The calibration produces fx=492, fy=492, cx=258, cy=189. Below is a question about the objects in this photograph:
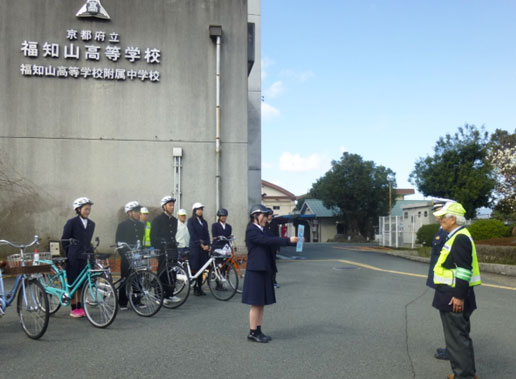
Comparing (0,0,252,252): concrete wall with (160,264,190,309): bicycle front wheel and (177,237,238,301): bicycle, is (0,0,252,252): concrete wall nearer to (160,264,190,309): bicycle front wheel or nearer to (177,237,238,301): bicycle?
(177,237,238,301): bicycle

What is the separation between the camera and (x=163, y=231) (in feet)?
31.5

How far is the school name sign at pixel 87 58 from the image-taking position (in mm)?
16188

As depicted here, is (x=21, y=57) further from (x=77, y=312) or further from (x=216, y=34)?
(x=77, y=312)

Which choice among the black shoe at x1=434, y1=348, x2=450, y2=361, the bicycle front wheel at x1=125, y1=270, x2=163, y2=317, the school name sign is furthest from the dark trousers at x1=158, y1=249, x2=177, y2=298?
the school name sign

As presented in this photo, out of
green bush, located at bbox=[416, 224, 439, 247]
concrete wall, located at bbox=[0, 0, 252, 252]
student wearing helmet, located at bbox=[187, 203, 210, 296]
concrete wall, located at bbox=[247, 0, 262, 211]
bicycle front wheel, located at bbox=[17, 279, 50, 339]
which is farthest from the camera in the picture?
green bush, located at bbox=[416, 224, 439, 247]

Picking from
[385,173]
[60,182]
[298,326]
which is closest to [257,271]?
[298,326]

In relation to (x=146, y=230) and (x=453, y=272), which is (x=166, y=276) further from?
(x=453, y=272)

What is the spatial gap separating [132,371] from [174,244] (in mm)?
4713

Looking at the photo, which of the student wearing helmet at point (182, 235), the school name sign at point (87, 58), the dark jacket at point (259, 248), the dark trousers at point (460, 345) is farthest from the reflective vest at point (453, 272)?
the school name sign at point (87, 58)

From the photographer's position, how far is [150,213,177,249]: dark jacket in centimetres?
951

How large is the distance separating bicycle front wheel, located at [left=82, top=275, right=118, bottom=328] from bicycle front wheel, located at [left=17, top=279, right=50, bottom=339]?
2.49 ft

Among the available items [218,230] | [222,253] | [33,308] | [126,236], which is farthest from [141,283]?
[218,230]

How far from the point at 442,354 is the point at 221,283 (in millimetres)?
5237

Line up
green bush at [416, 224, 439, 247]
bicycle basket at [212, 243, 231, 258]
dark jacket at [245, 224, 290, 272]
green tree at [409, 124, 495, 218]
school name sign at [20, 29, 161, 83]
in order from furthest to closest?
1. green tree at [409, 124, 495, 218]
2. green bush at [416, 224, 439, 247]
3. school name sign at [20, 29, 161, 83]
4. bicycle basket at [212, 243, 231, 258]
5. dark jacket at [245, 224, 290, 272]
